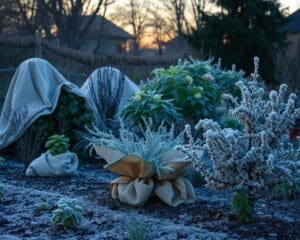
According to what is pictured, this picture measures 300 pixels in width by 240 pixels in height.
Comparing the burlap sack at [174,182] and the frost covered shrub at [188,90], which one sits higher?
the frost covered shrub at [188,90]

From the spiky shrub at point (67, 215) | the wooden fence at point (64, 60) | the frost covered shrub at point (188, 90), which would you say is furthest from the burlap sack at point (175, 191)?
the wooden fence at point (64, 60)

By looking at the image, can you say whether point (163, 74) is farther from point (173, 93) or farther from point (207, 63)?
point (207, 63)

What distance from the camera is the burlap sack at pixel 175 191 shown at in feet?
16.2

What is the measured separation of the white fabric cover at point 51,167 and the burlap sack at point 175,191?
1.75 metres

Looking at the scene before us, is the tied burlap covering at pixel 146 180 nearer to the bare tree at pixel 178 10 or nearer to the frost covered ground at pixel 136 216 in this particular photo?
the frost covered ground at pixel 136 216

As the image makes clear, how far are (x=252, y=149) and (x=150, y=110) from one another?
321 centimetres

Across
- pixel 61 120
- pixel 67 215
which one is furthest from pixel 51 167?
pixel 67 215

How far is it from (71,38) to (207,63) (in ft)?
71.1

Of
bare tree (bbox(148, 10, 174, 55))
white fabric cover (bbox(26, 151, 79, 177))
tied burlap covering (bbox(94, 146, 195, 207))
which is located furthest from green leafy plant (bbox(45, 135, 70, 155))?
bare tree (bbox(148, 10, 174, 55))

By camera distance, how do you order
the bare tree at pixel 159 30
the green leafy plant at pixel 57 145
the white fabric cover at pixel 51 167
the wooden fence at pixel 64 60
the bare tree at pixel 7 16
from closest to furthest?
the white fabric cover at pixel 51 167, the green leafy plant at pixel 57 145, the wooden fence at pixel 64 60, the bare tree at pixel 7 16, the bare tree at pixel 159 30

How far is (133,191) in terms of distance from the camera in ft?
16.3

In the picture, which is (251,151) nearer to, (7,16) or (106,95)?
(106,95)

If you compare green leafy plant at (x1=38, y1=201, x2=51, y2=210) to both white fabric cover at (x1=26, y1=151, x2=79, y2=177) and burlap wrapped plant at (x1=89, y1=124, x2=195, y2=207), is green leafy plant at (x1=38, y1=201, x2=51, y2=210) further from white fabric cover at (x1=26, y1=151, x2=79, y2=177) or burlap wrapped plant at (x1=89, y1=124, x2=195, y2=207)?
white fabric cover at (x1=26, y1=151, x2=79, y2=177)

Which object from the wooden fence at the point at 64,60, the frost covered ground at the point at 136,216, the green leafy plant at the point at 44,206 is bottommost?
the frost covered ground at the point at 136,216
